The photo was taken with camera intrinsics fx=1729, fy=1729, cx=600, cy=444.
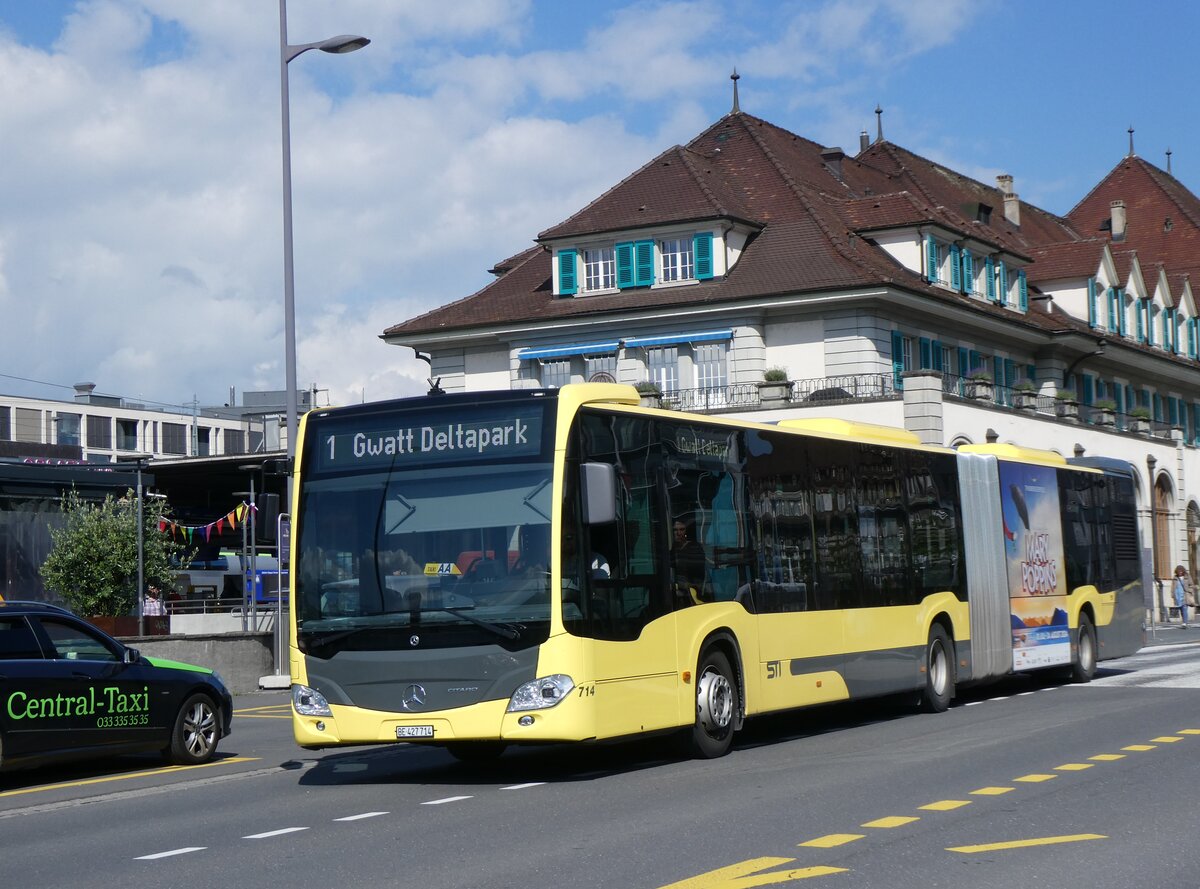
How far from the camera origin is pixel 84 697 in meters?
14.9

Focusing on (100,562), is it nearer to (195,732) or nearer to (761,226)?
(195,732)

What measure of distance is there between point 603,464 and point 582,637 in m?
1.36

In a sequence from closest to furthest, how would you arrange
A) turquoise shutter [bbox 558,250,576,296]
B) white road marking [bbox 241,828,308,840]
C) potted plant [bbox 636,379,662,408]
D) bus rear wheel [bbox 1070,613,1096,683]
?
1. white road marking [bbox 241,828,308,840]
2. bus rear wheel [bbox 1070,613,1096,683]
3. potted plant [bbox 636,379,662,408]
4. turquoise shutter [bbox 558,250,576,296]

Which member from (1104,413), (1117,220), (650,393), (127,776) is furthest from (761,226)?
(127,776)

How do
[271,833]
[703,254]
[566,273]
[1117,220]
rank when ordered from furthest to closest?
[1117,220], [566,273], [703,254], [271,833]

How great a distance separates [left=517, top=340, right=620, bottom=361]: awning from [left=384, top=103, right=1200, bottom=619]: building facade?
52mm

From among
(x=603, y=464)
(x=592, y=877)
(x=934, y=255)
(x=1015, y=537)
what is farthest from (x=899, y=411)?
(x=592, y=877)

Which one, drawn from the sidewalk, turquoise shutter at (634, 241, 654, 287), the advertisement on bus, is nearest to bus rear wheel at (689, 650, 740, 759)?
the advertisement on bus

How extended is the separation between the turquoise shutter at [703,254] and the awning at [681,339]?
180cm

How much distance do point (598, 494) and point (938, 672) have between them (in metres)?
8.86

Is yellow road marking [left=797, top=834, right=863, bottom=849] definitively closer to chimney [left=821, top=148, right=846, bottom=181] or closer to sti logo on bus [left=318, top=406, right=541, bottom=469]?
sti logo on bus [left=318, top=406, right=541, bottom=469]

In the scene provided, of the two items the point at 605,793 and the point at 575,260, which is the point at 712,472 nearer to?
the point at 605,793

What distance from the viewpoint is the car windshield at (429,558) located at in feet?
43.8

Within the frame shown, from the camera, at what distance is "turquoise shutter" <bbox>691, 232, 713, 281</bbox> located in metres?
49.1
